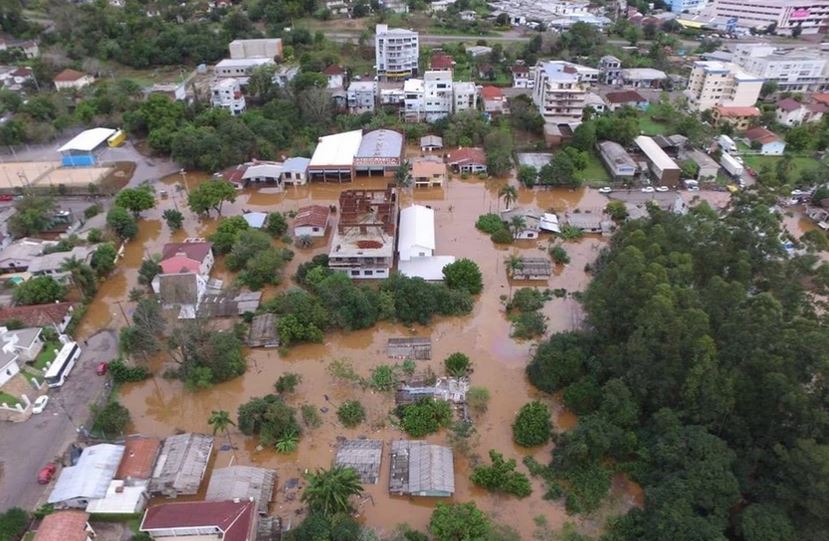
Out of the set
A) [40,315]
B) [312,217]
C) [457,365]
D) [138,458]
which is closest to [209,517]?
[138,458]

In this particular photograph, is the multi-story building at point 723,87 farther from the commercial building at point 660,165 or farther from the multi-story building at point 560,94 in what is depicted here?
the commercial building at point 660,165

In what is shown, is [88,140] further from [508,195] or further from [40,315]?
[508,195]

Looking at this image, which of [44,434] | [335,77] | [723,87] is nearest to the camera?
[44,434]

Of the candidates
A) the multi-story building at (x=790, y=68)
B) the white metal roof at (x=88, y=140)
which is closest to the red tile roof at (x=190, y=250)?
the white metal roof at (x=88, y=140)

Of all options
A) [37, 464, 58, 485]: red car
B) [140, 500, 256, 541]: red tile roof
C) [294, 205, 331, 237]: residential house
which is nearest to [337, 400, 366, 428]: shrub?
[140, 500, 256, 541]: red tile roof

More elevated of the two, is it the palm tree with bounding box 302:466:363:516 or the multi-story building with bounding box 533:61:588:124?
the multi-story building with bounding box 533:61:588:124

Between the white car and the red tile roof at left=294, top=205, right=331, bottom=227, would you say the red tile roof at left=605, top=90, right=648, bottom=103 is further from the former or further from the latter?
the white car
